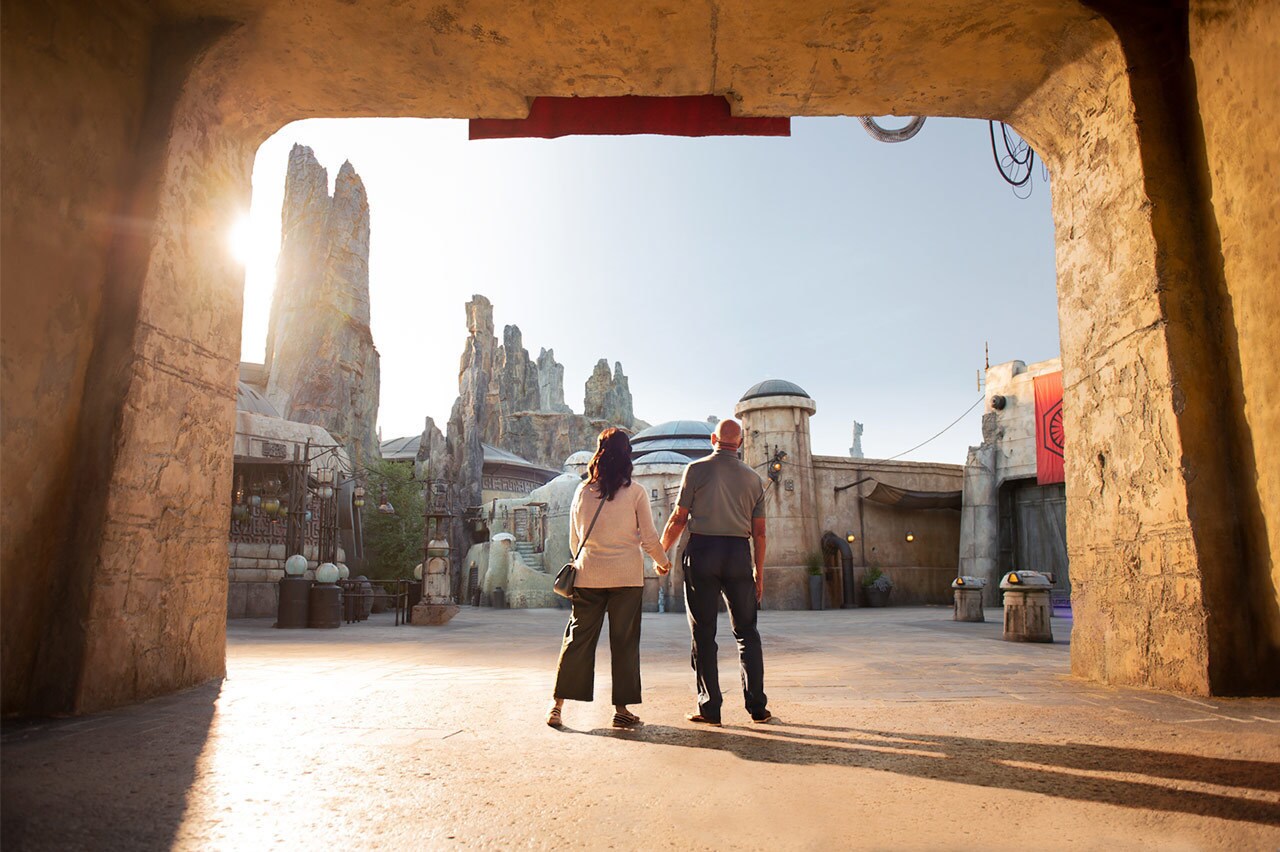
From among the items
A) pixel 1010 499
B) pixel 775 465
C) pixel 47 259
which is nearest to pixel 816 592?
pixel 775 465

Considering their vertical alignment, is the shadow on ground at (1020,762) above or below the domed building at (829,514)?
below

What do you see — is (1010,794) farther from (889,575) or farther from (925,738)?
(889,575)

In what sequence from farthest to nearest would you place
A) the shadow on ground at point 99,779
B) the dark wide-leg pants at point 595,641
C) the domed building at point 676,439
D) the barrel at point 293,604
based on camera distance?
the domed building at point 676,439, the barrel at point 293,604, the dark wide-leg pants at point 595,641, the shadow on ground at point 99,779

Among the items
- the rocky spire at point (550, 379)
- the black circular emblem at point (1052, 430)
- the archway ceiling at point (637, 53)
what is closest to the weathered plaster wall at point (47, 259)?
the archway ceiling at point (637, 53)

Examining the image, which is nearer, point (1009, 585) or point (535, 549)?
point (1009, 585)

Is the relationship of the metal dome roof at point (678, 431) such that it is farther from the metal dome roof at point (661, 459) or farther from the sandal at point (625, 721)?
the sandal at point (625, 721)

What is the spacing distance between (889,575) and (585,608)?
20.7 meters

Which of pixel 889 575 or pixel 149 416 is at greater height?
pixel 149 416

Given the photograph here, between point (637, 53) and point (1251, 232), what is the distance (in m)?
3.64

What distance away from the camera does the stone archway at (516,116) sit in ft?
13.0

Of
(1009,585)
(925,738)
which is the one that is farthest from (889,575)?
(925,738)

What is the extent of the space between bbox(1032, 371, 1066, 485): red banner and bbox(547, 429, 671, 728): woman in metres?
19.1

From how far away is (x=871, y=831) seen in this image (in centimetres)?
218

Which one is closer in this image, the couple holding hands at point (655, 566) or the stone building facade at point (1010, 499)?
the couple holding hands at point (655, 566)
